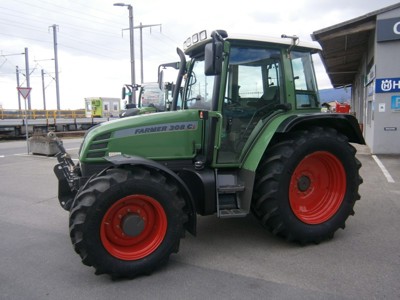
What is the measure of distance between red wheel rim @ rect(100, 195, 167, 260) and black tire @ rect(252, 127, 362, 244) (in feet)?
3.94

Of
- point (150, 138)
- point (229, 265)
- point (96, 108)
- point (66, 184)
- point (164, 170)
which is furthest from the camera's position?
point (96, 108)

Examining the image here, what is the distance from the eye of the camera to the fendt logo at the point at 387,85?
11.1 m

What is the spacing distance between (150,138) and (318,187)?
2251 millimetres

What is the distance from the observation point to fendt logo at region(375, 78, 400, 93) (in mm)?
11070

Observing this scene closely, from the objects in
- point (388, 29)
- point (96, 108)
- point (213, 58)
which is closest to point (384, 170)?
point (388, 29)

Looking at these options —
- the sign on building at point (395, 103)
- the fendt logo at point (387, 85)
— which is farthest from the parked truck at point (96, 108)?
the sign on building at point (395, 103)

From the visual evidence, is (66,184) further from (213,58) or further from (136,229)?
(213,58)

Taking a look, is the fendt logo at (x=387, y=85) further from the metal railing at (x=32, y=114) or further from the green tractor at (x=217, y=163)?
the metal railing at (x=32, y=114)

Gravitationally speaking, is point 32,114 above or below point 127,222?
above

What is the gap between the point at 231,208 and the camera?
4.34 m

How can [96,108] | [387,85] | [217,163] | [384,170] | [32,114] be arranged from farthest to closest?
[96,108], [32,114], [387,85], [384,170], [217,163]

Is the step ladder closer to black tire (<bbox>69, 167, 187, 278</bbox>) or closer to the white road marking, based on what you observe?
black tire (<bbox>69, 167, 187, 278</bbox>)

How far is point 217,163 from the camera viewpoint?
4.35 metres

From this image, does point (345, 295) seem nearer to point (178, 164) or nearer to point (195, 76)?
point (178, 164)
